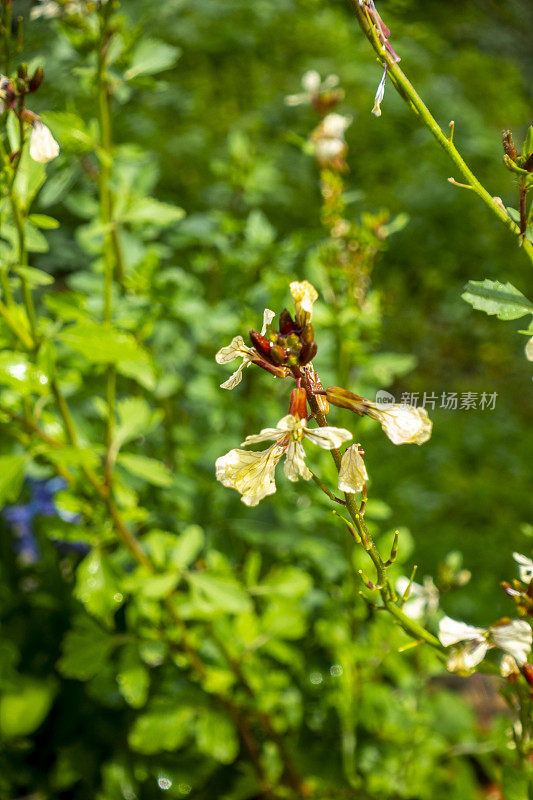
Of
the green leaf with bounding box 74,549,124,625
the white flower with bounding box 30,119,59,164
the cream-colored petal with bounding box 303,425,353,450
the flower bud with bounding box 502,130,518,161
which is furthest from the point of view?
the green leaf with bounding box 74,549,124,625

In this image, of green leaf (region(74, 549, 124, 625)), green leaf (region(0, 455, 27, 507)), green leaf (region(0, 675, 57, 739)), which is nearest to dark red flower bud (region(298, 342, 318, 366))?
green leaf (region(0, 455, 27, 507))

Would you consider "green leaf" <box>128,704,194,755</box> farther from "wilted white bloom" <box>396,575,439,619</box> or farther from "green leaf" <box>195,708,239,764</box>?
"wilted white bloom" <box>396,575,439,619</box>

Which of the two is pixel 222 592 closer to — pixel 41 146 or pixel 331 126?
pixel 41 146

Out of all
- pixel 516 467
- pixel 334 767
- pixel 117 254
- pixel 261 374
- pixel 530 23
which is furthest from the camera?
pixel 516 467

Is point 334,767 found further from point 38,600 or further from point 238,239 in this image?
point 238,239

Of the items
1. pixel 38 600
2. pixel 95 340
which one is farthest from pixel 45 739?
pixel 95 340
